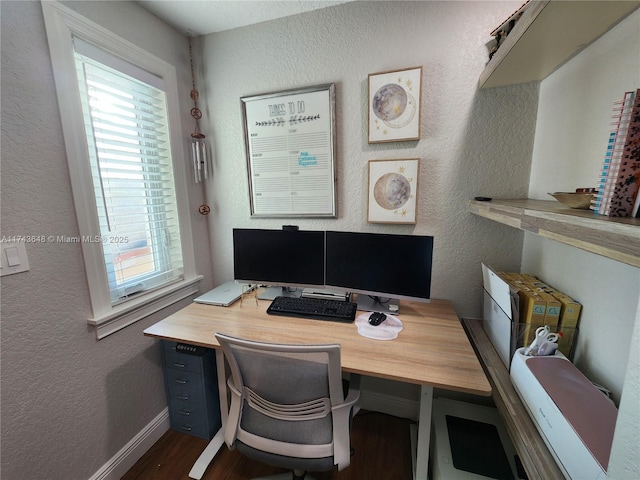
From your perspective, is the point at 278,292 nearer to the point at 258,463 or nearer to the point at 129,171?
the point at 258,463

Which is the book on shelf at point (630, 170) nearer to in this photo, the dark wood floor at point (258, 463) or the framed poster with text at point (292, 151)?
the framed poster with text at point (292, 151)

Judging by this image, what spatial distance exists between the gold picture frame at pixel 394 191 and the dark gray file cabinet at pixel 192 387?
1327 mm

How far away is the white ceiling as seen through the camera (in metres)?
1.43

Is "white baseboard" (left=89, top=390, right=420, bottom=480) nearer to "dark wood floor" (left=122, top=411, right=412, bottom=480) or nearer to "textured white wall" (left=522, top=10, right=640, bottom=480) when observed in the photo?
"dark wood floor" (left=122, top=411, right=412, bottom=480)

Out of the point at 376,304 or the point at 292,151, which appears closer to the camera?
the point at 376,304

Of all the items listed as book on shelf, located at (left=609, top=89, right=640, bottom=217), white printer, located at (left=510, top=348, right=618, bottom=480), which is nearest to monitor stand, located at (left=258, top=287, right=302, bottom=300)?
white printer, located at (left=510, top=348, right=618, bottom=480)

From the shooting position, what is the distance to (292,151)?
1.66m

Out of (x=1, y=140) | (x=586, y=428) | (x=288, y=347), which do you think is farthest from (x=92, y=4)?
(x=586, y=428)

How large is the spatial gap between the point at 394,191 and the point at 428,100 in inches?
20.2

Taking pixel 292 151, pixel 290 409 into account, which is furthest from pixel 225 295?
pixel 292 151

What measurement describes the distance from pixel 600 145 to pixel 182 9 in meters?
2.11

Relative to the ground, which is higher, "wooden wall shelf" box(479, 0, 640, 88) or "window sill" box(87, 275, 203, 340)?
"wooden wall shelf" box(479, 0, 640, 88)

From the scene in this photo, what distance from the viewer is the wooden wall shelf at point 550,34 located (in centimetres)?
73

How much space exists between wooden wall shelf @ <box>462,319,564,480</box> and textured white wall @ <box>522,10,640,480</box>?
0.82 ft
